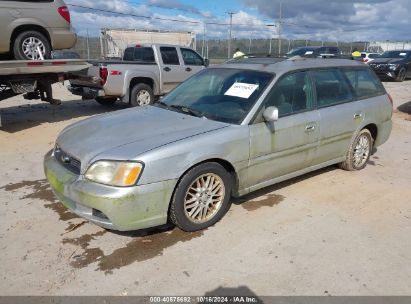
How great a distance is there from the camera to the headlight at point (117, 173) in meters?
3.22

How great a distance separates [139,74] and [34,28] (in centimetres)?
270

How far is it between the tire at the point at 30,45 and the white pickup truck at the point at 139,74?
1371 mm

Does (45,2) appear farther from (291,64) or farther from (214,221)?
(214,221)

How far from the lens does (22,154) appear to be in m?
6.40

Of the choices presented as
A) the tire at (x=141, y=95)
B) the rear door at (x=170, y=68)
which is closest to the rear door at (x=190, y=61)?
the rear door at (x=170, y=68)

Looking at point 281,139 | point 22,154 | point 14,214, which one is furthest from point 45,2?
point 281,139

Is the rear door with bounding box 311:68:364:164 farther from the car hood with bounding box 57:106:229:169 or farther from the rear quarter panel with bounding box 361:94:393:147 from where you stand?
the car hood with bounding box 57:106:229:169

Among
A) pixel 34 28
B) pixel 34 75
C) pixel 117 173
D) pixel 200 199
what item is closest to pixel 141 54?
pixel 34 28

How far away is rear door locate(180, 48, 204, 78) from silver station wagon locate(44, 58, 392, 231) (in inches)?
255

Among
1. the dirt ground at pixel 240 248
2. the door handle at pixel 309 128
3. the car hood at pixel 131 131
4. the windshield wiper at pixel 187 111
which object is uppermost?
the windshield wiper at pixel 187 111

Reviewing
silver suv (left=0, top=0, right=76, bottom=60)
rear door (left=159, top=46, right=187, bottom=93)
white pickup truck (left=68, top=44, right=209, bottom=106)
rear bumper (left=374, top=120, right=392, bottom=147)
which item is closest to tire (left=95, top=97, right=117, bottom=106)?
white pickup truck (left=68, top=44, right=209, bottom=106)

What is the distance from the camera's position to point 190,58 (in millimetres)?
11555

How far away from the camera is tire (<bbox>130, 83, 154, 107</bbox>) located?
10078 mm

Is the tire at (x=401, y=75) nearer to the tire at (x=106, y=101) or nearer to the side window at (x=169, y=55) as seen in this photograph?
the side window at (x=169, y=55)
